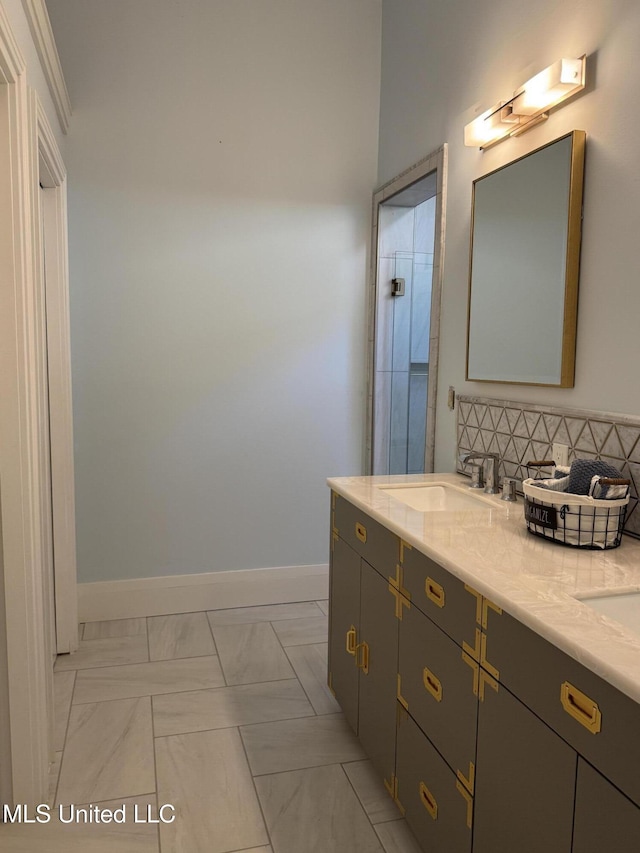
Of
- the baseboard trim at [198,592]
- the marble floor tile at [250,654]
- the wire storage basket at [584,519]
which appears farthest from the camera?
the baseboard trim at [198,592]

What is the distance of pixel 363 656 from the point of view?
6.73 ft

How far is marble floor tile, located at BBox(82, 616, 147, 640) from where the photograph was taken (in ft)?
10.1

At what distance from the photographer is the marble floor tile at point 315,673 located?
8.12 ft

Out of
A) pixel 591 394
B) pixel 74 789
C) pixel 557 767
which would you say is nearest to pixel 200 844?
pixel 74 789

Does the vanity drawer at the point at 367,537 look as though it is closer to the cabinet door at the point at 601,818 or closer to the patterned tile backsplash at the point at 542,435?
the patterned tile backsplash at the point at 542,435

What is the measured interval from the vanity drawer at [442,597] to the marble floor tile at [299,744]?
0.81m

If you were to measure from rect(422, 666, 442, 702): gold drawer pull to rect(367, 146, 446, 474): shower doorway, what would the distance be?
177 cm

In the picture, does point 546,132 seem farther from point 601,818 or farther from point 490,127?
point 601,818

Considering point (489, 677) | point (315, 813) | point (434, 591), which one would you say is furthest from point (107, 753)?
point (489, 677)

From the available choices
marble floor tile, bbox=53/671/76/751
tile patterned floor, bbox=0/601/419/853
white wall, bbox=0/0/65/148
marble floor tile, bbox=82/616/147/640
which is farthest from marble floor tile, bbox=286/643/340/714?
white wall, bbox=0/0/65/148

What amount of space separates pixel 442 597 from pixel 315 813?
2.80ft

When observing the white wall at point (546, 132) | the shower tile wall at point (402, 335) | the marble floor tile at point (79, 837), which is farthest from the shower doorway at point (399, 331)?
the marble floor tile at point (79, 837)

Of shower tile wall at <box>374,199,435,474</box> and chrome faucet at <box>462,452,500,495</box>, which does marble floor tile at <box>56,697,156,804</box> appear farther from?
shower tile wall at <box>374,199,435,474</box>

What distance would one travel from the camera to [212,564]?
3412 mm
